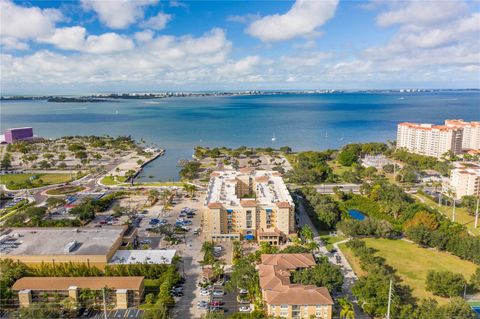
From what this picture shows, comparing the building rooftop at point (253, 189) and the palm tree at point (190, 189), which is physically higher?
the building rooftop at point (253, 189)

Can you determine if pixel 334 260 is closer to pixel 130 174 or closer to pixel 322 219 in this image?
pixel 322 219

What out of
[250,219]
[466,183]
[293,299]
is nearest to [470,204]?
[466,183]

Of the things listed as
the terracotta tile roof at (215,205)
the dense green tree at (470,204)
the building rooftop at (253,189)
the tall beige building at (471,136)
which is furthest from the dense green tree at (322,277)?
the tall beige building at (471,136)

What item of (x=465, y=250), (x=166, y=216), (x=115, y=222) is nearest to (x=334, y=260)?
(x=465, y=250)

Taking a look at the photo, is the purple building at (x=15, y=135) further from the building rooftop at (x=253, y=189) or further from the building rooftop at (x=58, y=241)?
the building rooftop at (x=253, y=189)

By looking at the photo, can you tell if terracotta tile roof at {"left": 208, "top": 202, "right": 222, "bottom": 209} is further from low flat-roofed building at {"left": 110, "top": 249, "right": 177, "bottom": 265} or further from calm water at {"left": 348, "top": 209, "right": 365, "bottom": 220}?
calm water at {"left": 348, "top": 209, "right": 365, "bottom": 220}

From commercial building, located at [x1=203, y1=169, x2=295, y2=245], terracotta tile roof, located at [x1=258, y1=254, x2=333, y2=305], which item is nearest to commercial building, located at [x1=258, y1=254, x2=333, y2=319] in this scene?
terracotta tile roof, located at [x1=258, y1=254, x2=333, y2=305]
